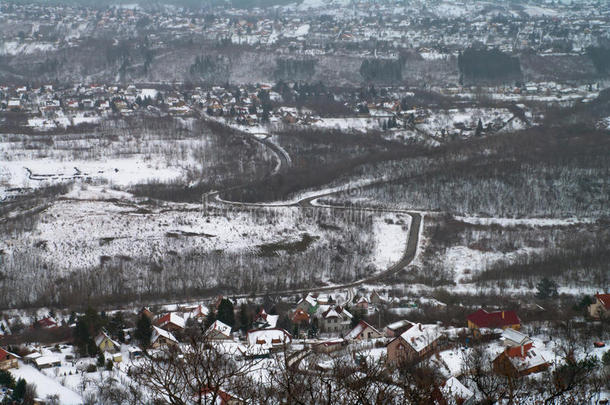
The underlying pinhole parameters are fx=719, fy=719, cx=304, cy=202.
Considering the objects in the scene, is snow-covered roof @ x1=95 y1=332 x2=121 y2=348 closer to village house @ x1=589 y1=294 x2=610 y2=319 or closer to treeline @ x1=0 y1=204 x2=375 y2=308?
treeline @ x1=0 y1=204 x2=375 y2=308

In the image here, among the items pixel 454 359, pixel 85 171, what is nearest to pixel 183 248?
pixel 85 171

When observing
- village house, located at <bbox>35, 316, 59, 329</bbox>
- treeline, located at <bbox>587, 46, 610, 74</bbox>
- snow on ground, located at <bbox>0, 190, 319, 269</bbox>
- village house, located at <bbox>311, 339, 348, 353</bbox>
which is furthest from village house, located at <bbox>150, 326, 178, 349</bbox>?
treeline, located at <bbox>587, 46, 610, 74</bbox>

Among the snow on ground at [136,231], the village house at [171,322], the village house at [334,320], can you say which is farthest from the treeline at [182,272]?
the village house at [334,320]

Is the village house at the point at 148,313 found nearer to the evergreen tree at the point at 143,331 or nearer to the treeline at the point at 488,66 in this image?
the evergreen tree at the point at 143,331

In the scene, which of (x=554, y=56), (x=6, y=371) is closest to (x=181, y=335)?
(x=6, y=371)

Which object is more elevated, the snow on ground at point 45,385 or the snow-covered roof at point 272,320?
the snow on ground at point 45,385
